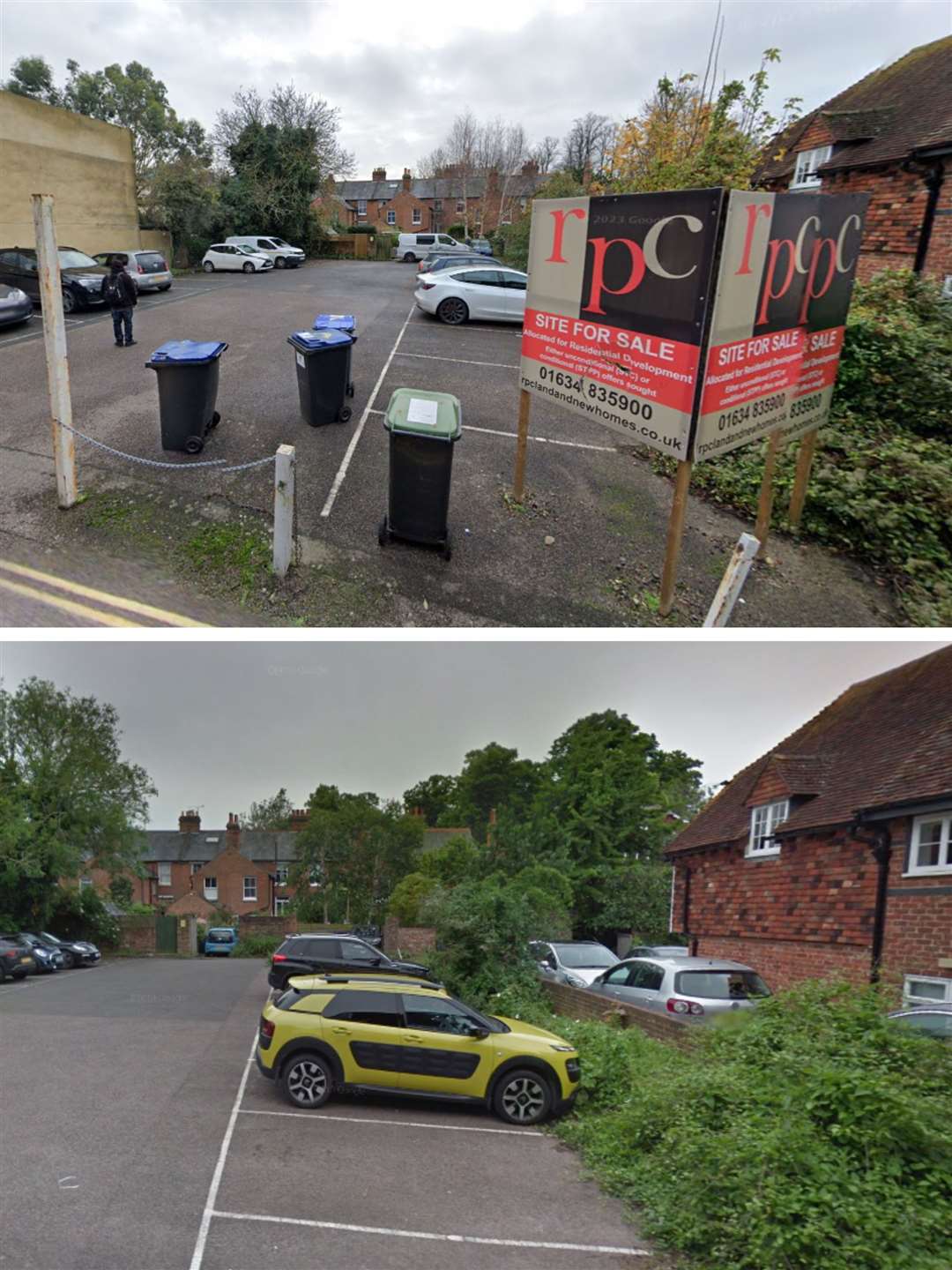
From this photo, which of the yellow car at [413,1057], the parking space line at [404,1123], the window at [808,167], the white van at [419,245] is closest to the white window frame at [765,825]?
the yellow car at [413,1057]

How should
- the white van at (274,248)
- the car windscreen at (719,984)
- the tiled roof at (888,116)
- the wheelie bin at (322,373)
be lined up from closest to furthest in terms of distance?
the car windscreen at (719,984)
the wheelie bin at (322,373)
the tiled roof at (888,116)
the white van at (274,248)

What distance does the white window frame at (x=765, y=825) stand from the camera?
10.8 metres

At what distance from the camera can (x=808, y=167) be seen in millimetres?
19641

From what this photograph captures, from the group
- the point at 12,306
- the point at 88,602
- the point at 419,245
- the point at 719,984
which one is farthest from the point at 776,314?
the point at 419,245

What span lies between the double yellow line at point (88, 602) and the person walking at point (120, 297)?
26.7ft

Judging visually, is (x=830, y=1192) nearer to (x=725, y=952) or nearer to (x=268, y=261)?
(x=725, y=952)

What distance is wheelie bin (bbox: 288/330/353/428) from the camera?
1007cm

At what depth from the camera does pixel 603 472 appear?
A: 1052cm

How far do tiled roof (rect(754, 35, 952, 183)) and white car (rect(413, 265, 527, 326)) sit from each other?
703cm

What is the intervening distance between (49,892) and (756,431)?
24.5m

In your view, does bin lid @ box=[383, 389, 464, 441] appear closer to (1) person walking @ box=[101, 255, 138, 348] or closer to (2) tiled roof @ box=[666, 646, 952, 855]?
(2) tiled roof @ box=[666, 646, 952, 855]

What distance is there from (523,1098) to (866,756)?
18.7ft

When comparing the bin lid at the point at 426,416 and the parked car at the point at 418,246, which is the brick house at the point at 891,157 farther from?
the parked car at the point at 418,246

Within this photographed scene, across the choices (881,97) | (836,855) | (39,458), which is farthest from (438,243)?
(836,855)
